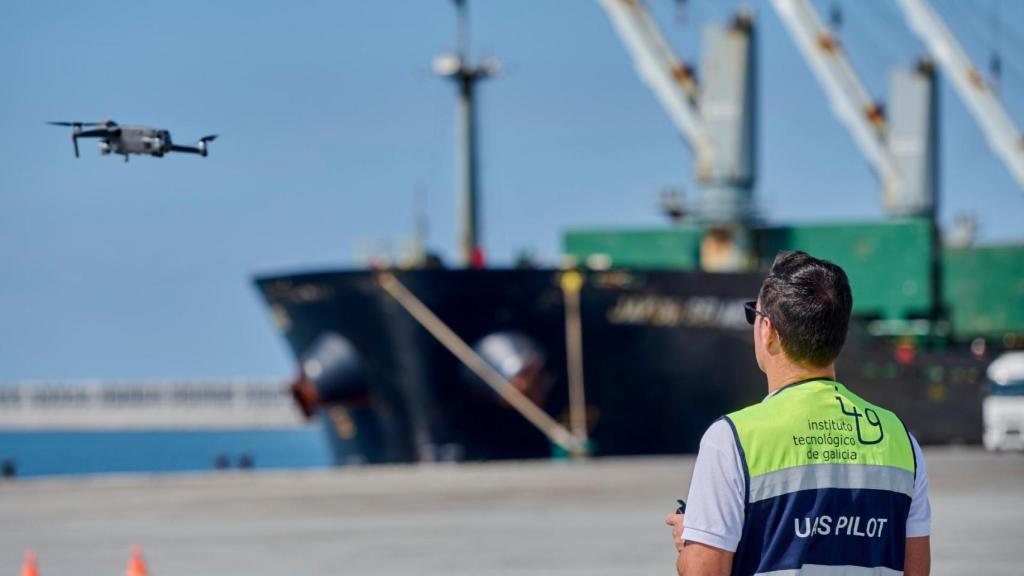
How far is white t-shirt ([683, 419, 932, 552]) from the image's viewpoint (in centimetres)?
392

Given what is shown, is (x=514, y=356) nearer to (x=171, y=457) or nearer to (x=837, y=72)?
(x=837, y=72)

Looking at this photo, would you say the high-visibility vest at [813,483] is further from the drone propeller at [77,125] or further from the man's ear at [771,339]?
the drone propeller at [77,125]

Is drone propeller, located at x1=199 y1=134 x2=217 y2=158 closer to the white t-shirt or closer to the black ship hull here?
the white t-shirt

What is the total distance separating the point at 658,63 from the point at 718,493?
38549mm

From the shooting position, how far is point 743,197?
39562mm

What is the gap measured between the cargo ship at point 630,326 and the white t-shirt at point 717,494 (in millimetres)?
27230

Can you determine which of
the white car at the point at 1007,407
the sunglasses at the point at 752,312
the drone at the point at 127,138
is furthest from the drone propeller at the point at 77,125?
the white car at the point at 1007,407

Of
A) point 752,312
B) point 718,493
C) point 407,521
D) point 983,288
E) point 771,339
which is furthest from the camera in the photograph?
point 983,288

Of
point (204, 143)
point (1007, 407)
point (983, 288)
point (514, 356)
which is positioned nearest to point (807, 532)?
point (204, 143)

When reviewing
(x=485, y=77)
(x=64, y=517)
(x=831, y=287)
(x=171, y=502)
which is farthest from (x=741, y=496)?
(x=485, y=77)

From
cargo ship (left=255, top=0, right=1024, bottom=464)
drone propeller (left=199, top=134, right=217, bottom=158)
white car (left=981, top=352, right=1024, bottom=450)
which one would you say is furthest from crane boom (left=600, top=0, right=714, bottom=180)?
drone propeller (left=199, top=134, right=217, bottom=158)

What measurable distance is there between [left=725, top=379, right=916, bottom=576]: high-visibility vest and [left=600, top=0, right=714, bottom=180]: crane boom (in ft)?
123

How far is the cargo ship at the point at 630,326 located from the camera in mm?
31562

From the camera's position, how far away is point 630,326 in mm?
32719
